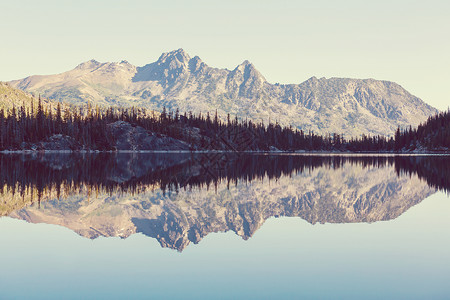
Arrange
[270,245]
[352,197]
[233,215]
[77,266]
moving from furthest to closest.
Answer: [352,197] < [233,215] < [270,245] < [77,266]

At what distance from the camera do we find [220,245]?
2247cm

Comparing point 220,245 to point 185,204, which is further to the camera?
point 185,204

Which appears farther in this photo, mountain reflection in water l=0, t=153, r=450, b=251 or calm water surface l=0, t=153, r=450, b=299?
mountain reflection in water l=0, t=153, r=450, b=251

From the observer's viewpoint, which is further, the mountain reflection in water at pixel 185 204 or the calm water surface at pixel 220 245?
the mountain reflection in water at pixel 185 204

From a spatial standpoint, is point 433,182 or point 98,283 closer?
point 98,283

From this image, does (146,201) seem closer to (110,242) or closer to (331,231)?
(110,242)

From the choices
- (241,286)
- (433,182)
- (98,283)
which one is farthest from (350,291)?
(433,182)

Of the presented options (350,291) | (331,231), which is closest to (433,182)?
(331,231)

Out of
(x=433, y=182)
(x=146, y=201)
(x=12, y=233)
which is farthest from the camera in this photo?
(x=433, y=182)

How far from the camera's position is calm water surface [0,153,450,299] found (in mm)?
15570

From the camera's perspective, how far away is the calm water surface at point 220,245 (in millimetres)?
15570

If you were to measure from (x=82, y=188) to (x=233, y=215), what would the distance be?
21242 millimetres

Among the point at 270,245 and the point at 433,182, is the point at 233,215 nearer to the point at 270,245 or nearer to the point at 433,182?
the point at 270,245

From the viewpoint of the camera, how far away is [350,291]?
49.5 feet
